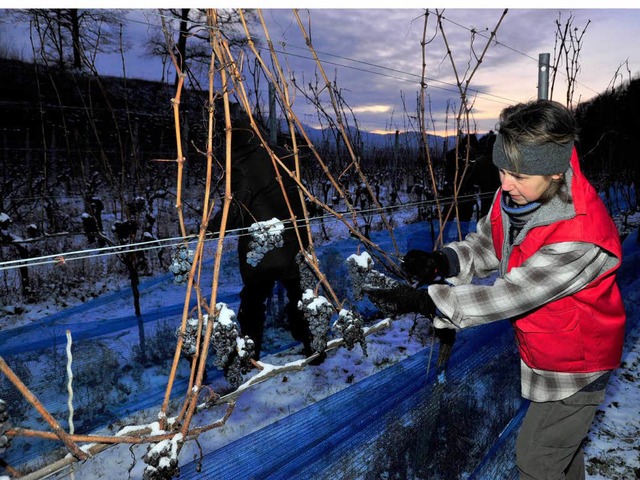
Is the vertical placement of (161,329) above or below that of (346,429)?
below

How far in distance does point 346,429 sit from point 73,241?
7859 mm

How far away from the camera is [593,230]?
3.87 ft

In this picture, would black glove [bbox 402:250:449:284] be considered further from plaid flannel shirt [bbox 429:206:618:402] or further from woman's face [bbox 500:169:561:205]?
woman's face [bbox 500:169:561:205]

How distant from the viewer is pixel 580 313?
1272mm

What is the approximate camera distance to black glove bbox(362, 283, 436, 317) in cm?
138

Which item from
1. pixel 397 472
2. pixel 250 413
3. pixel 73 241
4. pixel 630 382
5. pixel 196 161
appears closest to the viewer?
pixel 397 472

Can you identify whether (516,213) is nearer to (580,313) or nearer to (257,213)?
(580,313)

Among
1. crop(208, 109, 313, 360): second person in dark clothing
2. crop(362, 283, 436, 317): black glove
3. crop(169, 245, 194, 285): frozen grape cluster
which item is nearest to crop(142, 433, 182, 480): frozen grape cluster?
crop(169, 245, 194, 285): frozen grape cluster

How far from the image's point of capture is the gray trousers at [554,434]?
1392mm

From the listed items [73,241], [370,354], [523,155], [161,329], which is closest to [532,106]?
[523,155]

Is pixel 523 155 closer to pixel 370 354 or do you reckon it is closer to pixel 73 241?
pixel 370 354

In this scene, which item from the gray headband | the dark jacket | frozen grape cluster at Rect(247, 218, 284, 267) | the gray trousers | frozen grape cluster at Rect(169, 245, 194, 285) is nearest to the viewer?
the gray headband

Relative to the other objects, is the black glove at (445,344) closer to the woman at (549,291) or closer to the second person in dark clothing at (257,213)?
the woman at (549,291)

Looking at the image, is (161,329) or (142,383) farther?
(161,329)
